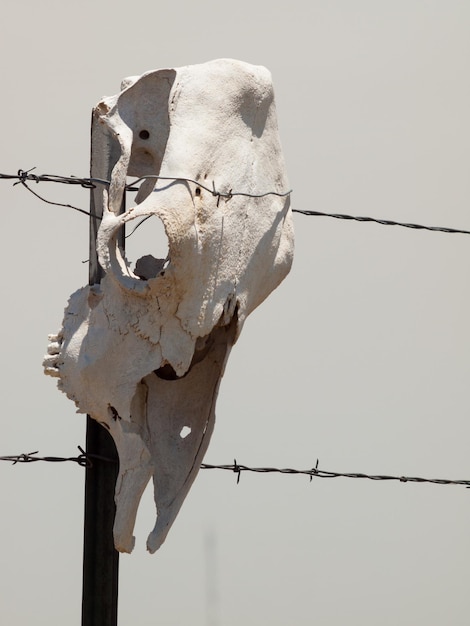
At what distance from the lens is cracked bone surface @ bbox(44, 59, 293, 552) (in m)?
4.51

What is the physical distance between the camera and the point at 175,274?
446 centimetres

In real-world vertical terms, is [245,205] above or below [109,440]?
above

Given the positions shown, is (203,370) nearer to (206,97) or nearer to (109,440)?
(109,440)

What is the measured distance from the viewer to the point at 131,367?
15.1ft

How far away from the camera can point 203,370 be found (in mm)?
4805

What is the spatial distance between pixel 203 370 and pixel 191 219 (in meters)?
0.54

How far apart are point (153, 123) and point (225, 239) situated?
432 millimetres

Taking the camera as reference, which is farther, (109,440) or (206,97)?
(109,440)

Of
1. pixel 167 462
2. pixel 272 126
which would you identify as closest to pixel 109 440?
pixel 167 462

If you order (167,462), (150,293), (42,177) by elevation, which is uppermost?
(42,177)

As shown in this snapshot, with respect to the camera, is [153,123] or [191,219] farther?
[153,123]

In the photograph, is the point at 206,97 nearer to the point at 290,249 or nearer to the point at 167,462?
the point at 290,249

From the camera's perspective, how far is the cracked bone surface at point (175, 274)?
451 centimetres

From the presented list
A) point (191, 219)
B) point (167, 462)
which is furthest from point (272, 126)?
point (167, 462)
